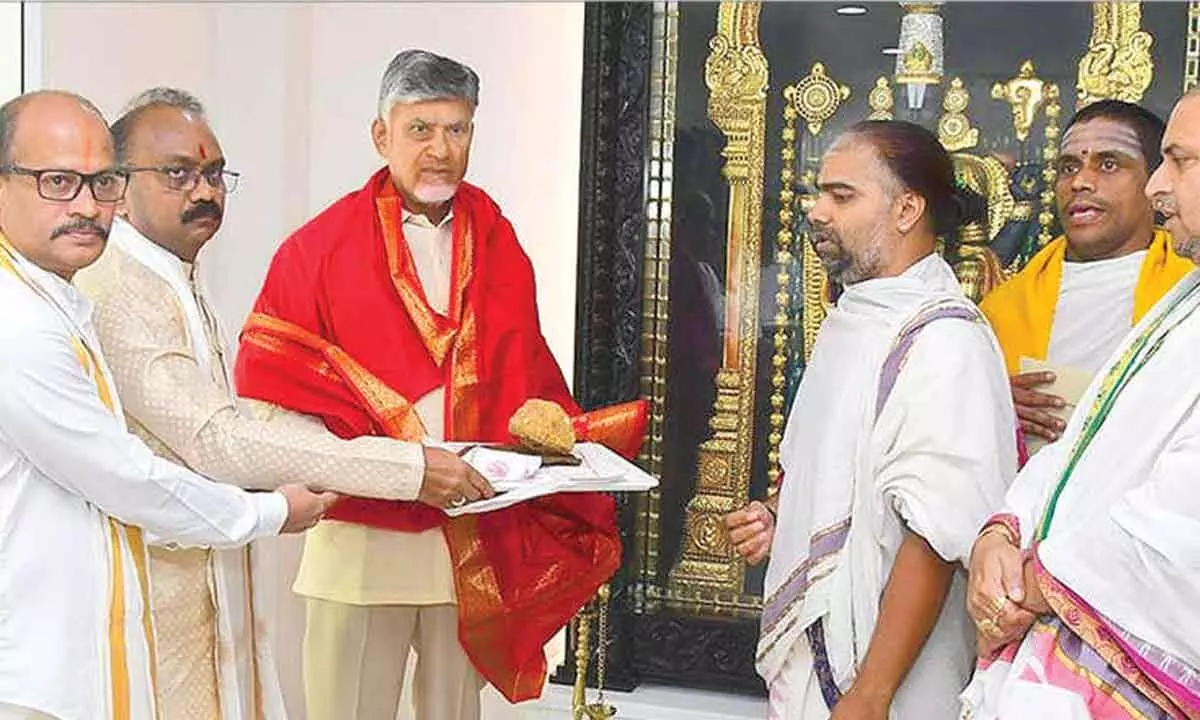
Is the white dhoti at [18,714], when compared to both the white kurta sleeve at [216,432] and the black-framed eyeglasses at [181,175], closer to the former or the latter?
the white kurta sleeve at [216,432]

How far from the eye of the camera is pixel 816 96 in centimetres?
389

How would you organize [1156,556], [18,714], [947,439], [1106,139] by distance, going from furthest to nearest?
[1106,139] → [947,439] → [18,714] → [1156,556]

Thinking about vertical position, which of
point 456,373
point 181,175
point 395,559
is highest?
point 181,175

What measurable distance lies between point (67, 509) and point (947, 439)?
4.71ft

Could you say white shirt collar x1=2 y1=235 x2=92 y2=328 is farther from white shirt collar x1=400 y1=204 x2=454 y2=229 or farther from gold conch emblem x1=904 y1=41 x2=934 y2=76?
gold conch emblem x1=904 y1=41 x2=934 y2=76

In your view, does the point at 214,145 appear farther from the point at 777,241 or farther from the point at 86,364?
the point at 777,241

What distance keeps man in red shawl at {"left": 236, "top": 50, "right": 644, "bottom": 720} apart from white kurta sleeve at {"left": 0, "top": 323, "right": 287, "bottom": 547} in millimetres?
654

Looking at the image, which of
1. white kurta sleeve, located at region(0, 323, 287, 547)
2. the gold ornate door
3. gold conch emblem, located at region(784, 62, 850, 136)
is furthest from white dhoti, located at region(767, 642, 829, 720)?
gold conch emblem, located at region(784, 62, 850, 136)

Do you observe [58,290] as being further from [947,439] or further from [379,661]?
[947,439]

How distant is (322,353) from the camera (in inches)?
119

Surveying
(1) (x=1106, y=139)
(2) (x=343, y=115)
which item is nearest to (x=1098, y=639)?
(1) (x=1106, y=139)

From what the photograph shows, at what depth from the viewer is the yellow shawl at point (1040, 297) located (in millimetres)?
2934

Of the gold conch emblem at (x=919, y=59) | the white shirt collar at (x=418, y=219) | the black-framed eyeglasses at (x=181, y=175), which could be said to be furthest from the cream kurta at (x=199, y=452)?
the gold conch emblem at (x=919, y=59)

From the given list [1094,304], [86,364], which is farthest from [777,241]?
[86,364]
